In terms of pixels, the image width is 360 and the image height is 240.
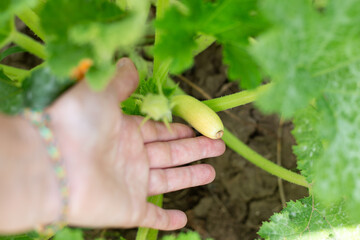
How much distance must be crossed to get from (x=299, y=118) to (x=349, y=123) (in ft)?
0.58

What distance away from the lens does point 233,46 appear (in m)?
1.53

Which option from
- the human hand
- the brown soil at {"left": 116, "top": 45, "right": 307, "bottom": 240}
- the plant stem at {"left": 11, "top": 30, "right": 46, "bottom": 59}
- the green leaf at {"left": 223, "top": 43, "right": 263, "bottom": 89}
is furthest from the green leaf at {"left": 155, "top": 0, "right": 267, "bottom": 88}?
the brown soil at {"left": 116, "top": 45, "right": 307, "bottom": 240}

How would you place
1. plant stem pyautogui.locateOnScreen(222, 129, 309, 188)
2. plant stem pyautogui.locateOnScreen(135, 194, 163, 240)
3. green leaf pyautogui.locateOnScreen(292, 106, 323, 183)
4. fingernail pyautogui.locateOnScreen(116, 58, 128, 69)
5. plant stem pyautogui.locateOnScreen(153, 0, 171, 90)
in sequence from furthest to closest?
plant stem pyautogui.locateOnScreen(222, 129, 309, 188) < plant stem pyautogui.locateOnScreen(135, 194, 163, 240) < plant stem pyautogui.locateOnScreen(153, 0, 171, 90) < fingernail pyautogui.locateOnScreen(116, 58, 128, 69) < green leaf pyautogui.locateOnScreen(292, 106, 323, 183)

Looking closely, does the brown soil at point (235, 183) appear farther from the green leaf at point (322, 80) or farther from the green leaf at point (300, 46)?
the green leaf at point (300, 46)

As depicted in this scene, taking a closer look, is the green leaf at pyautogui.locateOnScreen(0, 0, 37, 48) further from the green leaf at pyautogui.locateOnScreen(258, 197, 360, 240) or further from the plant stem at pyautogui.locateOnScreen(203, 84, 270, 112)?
the green leaf at pyautogui.locateOnScreen(258, 197, 360, 240)

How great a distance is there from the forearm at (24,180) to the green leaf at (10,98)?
155mm

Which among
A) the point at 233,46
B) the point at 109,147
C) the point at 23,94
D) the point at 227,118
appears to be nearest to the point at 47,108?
the point at 23,94

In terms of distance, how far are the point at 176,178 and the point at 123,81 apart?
526 mm

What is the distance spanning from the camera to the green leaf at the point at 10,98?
4.94 ft

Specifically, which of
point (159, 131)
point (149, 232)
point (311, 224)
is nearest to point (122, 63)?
point (159, 131)

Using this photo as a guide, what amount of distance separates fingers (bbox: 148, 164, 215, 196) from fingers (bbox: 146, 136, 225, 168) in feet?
0.12

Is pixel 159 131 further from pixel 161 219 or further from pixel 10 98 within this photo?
pixel 10 98

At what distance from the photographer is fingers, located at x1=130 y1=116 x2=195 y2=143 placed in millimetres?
1774

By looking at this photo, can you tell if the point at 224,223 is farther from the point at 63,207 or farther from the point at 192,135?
the point at 63,207
